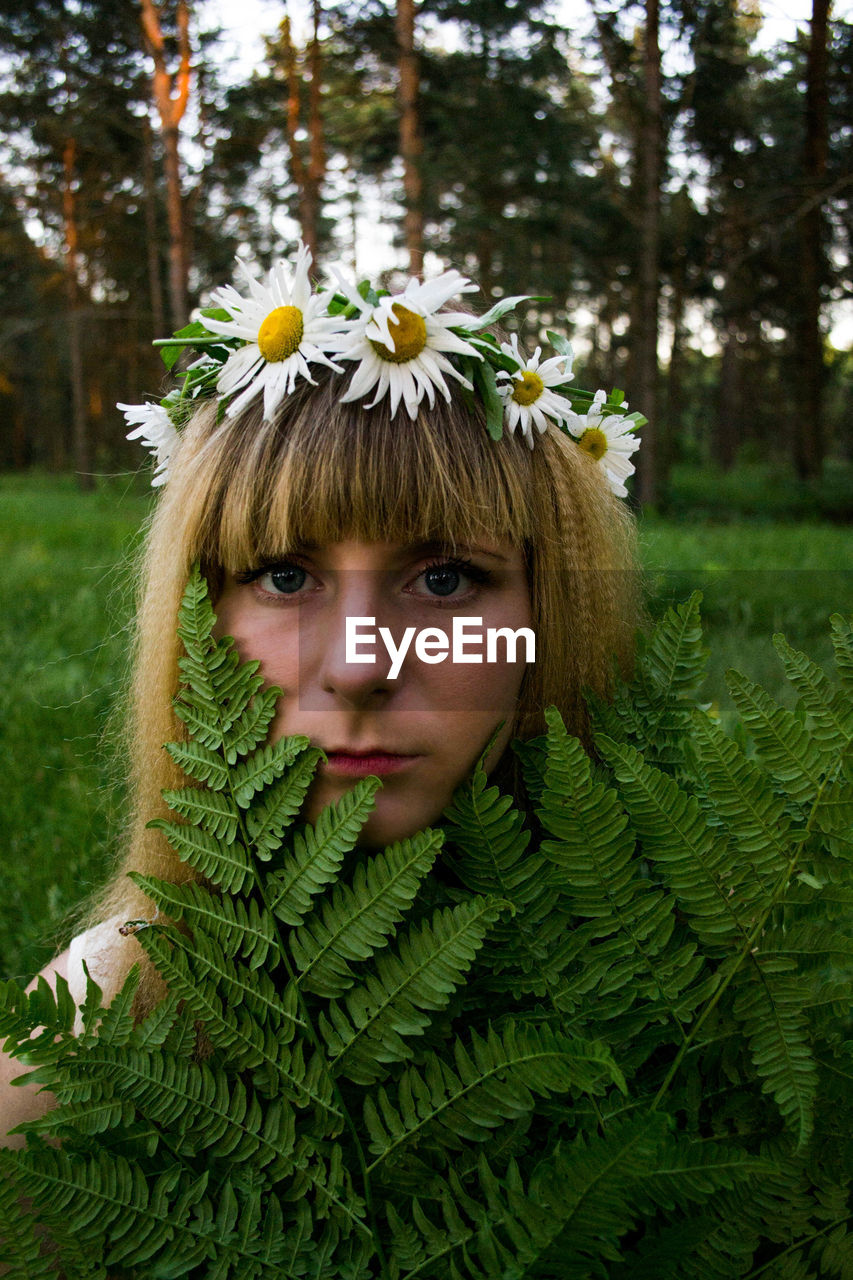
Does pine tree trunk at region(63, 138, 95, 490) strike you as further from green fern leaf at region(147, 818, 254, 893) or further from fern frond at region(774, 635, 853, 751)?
fern frond at region(774, 635, 853, 751)

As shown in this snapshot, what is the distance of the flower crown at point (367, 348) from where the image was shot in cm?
128

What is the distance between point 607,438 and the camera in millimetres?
1729

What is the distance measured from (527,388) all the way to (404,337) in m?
0.29

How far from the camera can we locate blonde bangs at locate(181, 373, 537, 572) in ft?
4.23

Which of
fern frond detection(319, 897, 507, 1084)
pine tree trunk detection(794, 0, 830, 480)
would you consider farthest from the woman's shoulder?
pine tree trunk detection(794, 0, 830, 480)

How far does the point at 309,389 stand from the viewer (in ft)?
4.49

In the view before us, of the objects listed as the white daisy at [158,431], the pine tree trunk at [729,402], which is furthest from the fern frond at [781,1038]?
the pine tree trunk at [729,402]

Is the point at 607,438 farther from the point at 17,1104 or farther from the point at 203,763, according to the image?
the point at 17,1104

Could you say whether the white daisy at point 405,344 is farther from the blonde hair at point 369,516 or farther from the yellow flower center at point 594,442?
the yellow flower center at point 594,442

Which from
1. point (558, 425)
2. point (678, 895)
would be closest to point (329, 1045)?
point (678, 895)

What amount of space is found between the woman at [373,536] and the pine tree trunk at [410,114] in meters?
11.2

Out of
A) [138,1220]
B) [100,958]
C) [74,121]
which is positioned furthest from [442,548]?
[74,121]

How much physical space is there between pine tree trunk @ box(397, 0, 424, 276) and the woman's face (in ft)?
37.2

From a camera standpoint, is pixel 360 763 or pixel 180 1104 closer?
pixel 180 1104
